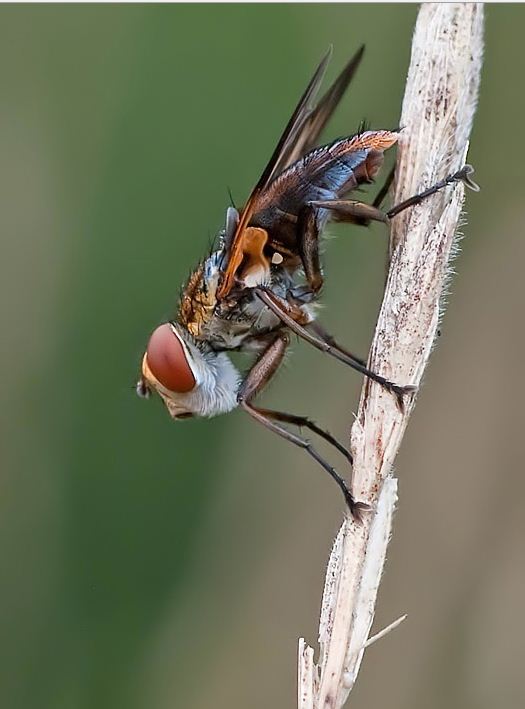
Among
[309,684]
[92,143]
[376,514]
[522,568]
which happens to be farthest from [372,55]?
[309,684]

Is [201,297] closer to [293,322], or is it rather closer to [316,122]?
[293,322]

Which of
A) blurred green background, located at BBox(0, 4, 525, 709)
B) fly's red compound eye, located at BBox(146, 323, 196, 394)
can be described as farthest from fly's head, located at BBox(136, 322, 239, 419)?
blurred green background, located at BBox(0, 4, 525, 709)

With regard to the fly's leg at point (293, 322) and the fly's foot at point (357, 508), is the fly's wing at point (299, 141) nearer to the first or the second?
the fly's leg at point (293, 322)

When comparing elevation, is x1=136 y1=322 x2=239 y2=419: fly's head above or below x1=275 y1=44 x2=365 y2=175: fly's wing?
below

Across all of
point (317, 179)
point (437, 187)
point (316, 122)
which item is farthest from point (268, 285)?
point (437, 187)

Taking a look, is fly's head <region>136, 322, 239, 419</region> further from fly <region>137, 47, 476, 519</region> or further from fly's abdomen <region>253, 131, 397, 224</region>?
fly's abdomen <region>253, 131, 397, 224</region>

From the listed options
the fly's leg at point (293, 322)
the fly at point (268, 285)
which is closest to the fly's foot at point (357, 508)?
the fly's leg at point (293, 322)

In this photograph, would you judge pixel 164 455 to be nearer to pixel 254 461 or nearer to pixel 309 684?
pixel 254 461

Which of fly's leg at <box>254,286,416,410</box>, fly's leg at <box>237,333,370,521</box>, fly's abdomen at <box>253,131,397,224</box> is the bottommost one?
fly's leg at <box>237,333,370,521</box>
